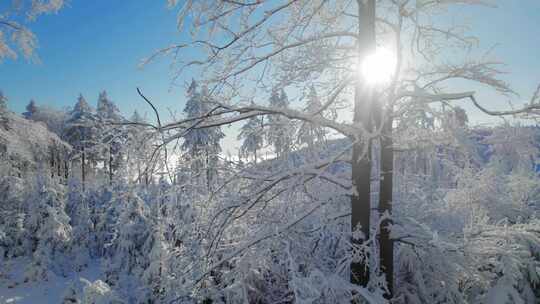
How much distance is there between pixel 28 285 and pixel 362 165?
1836 cm

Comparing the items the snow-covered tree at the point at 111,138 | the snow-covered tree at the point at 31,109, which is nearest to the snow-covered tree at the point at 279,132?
the snow-covered tree at the point at 111,138

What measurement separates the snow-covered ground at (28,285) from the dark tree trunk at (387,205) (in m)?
13.0

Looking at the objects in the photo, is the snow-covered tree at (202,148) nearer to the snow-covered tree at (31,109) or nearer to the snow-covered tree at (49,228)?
the snow-covered tree at (49,228)

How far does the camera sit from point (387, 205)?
3723 millimetres

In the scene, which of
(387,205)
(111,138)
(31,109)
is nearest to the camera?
(111,138)

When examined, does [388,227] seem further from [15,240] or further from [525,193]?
[15,240]

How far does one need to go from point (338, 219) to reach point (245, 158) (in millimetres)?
1387

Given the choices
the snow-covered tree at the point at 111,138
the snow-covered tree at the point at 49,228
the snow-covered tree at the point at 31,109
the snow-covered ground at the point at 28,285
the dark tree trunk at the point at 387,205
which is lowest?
the snow-covered ground at the point at 28,285

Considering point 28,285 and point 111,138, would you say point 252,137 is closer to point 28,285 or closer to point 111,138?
point 111,138

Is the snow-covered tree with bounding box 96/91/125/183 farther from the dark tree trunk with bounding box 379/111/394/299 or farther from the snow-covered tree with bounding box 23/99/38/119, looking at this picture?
the snow-covered tree with bounding box 23/99/38/119

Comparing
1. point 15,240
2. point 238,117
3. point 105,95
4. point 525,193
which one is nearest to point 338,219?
point 238,117

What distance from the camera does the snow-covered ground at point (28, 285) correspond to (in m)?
13.6

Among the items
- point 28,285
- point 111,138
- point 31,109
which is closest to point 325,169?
point 111,138

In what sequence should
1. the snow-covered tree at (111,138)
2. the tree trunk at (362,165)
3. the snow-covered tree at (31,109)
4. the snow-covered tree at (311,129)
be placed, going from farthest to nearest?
the snow-covered tree at (31,109) → the snow-covered tree at (311,129) → the tree trunk at (362,165) → the snow-covered tree at (111,138)
